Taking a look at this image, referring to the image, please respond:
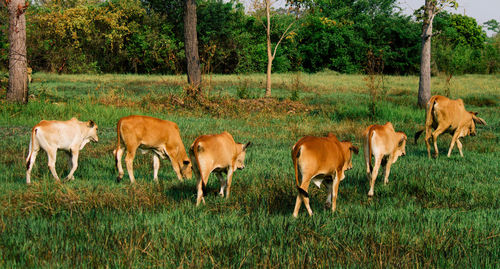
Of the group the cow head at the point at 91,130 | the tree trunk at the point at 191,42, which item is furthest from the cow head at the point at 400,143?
the tree trunk at the point at 191,42

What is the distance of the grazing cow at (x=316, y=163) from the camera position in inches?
211

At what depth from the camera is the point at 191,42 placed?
20.7 meters

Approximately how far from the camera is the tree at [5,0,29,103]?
590 inches

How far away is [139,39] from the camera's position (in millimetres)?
43531

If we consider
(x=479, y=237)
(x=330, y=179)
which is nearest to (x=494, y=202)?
(x=479, y=237)

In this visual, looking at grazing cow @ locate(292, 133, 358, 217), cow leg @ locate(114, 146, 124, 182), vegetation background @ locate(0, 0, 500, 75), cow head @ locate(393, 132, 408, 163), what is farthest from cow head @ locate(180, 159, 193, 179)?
vegetation background @ locate(0, 0, 500, 75)

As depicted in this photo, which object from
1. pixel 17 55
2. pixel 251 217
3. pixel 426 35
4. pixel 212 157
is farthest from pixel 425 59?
pixel 251 217

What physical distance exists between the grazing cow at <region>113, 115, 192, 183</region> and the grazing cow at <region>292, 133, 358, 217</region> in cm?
242

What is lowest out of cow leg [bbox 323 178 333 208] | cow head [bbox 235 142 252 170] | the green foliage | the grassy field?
the grassy field

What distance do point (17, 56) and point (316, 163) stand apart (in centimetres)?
1338

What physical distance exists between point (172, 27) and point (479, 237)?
145 ft

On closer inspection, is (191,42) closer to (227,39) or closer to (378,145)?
(378,145)

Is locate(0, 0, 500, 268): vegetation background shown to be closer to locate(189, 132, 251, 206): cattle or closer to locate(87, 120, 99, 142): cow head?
locate(189, 132, 251, 206): cattle

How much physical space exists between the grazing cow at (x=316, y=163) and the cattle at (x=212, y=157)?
1.21 metres
